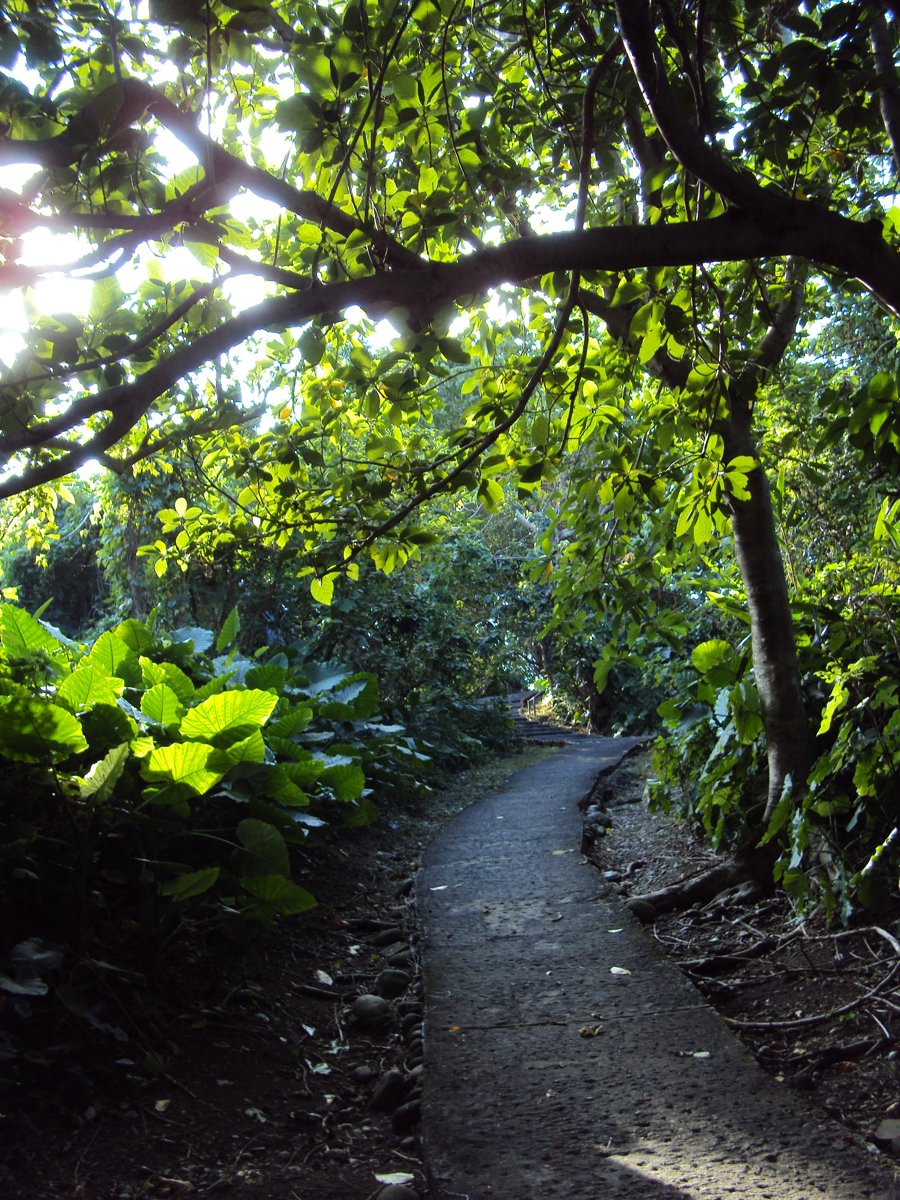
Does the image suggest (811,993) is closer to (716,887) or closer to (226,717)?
(716,887)

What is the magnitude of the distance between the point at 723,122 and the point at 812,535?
413 centimetres

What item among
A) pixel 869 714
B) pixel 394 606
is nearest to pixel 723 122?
pixel 869 714

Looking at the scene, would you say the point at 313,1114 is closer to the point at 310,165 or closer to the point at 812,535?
the point at 310,165

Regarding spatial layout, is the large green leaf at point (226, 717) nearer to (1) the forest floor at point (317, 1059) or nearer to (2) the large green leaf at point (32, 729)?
(2) the large green leaf at point (32, 729)

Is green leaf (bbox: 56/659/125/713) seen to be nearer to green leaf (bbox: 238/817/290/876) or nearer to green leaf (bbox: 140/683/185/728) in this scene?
green leaf (bbox: 140/683/185/728)

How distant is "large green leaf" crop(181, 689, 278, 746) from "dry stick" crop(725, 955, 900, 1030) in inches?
79.1

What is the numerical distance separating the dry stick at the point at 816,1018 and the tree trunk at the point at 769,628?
4.11 ft

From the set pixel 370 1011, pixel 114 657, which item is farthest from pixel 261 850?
pixel 114 657

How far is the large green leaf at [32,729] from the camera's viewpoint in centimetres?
284

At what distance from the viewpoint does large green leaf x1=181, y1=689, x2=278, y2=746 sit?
131 inches

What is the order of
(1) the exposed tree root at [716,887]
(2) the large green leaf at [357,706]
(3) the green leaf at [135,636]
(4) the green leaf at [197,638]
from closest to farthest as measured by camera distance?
1. (1) the exposed tree root at [716,887]
2. (3) the green leaf at [135,636]
3. (2) the large green leaf at [357,706]
4. (4) the green leaf at [197,638]

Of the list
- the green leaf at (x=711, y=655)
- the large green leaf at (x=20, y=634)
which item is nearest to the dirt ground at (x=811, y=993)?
the green leaf at (x=711, y=655)

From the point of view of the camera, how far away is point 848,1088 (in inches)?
106

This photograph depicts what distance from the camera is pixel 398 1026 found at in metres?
3.35
